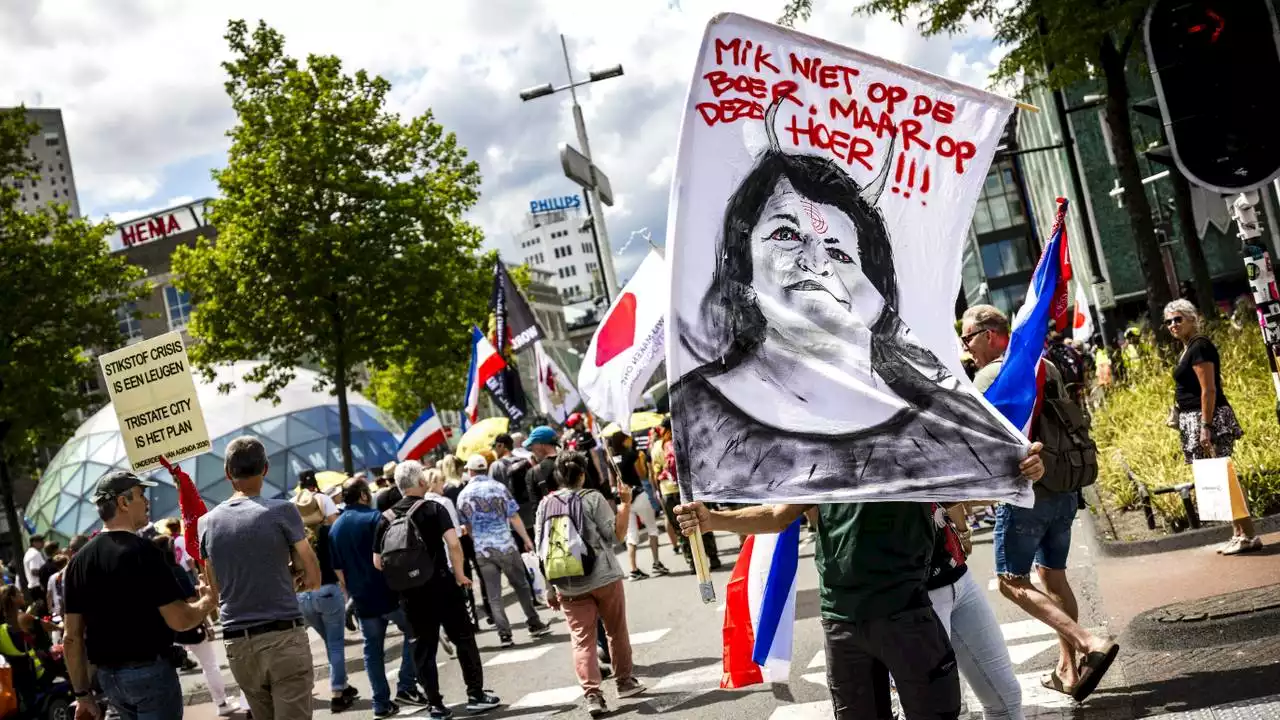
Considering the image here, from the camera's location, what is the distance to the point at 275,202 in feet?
92.2

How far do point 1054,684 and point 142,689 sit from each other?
14.5 feet

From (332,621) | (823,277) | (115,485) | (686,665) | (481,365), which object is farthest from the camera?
(481,365)

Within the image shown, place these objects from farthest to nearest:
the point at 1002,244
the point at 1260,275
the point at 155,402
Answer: the point at 1002,244, the point at 155,402, the point at 1260,275

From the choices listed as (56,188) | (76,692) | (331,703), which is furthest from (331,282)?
(56,188)

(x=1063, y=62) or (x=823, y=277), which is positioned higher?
(x=1063, y=62)

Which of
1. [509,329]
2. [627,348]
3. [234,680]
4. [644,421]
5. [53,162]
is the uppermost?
[53,162]

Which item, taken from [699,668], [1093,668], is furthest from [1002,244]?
[1093,668]

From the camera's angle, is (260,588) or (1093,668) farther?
(260,588)

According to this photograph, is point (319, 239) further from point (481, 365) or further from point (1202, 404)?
point (1202, 404)

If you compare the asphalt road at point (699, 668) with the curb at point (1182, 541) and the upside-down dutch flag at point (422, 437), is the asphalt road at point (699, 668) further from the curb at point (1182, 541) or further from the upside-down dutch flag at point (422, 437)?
the upside-down dutch flag at point (422, 437)

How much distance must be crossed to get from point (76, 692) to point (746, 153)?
4.45 m

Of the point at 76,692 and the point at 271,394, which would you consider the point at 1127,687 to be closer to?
the point at 76,692

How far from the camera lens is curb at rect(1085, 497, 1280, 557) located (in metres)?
9.95

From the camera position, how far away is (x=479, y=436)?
69.4 ft
